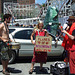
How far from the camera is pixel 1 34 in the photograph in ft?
15.3

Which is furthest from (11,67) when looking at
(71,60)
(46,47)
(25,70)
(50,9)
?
(50,9)

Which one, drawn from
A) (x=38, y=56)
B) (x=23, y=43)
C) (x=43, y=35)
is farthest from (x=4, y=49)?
(x=23, y=43)

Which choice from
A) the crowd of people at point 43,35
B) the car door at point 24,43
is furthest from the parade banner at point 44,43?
the car door at point 24,43

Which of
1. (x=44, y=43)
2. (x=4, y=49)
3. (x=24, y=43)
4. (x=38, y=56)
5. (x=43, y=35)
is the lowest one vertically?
(x=38, y=56)

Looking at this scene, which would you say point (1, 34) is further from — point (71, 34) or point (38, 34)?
point (71, 34)

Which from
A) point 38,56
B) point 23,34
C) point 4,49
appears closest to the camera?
point 4,49

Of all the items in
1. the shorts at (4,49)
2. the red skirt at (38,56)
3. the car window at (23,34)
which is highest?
the car window at (23,34)

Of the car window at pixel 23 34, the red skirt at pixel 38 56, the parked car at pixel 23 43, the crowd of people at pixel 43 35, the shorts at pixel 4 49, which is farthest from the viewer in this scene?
the car window at pixel 23 34

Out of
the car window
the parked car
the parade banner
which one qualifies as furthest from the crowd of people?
the car window

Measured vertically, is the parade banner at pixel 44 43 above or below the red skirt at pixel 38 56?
above

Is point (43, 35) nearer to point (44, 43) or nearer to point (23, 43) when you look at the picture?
point (44, 43)

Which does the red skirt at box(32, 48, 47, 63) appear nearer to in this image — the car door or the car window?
the car door

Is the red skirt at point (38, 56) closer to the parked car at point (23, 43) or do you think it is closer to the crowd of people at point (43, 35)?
the crowd of people at point (43, 35)

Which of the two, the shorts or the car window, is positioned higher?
the car window
